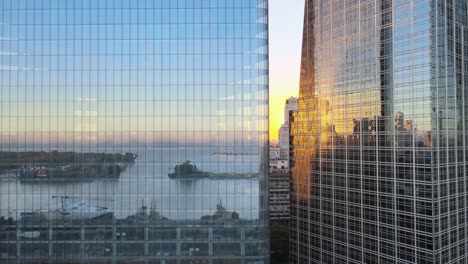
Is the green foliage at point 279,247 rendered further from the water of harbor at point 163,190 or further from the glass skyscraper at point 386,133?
the water of harbor at point 163,190

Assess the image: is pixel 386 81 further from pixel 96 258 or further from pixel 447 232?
pixel 96 258

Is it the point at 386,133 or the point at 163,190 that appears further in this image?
the point at 386,133

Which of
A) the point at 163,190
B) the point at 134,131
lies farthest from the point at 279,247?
the point at 134,131

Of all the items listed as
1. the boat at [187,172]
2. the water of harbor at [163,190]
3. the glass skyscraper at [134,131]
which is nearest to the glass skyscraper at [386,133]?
the glass skyscraper at [134,131]

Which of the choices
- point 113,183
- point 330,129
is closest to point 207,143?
point 113,183

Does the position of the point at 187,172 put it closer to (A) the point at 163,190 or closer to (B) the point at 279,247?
(A) the point at 163,190

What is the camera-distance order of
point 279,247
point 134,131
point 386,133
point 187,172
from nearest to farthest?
point 134,131 < point 187,172 < point 386,133 < point 279,247
